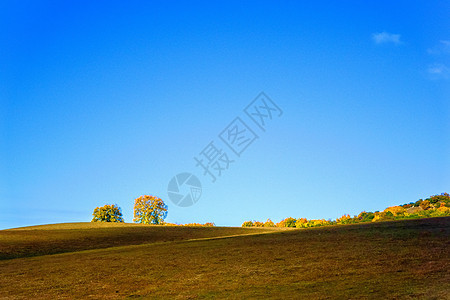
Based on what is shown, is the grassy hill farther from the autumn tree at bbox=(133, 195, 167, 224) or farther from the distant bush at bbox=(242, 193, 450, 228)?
the autumn tree at bbox=(133, 195, 167, 224)

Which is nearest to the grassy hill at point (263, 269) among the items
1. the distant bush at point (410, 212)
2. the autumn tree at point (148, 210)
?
the distant bush at point (410, 212)

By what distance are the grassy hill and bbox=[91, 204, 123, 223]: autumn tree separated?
51.4 metres

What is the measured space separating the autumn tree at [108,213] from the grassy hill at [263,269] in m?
51.4

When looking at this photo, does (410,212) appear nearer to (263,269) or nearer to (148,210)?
(263,269)

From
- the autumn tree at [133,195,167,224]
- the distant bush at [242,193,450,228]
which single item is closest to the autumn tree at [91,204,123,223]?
the autumn tree at [133,195,167,224]

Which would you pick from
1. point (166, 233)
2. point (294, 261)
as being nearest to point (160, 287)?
point (294, 261)

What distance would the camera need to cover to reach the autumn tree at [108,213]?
77750 millimetres

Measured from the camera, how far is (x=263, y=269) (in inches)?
695

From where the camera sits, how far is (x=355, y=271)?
15.6 m

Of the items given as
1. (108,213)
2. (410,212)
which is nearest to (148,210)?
(108,213)

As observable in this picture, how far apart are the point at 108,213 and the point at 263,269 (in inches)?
2596

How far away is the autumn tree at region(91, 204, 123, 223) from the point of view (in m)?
77.8

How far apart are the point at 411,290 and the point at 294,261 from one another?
6213mm

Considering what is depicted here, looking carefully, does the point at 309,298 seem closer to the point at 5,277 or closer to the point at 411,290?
the point at 411,290
